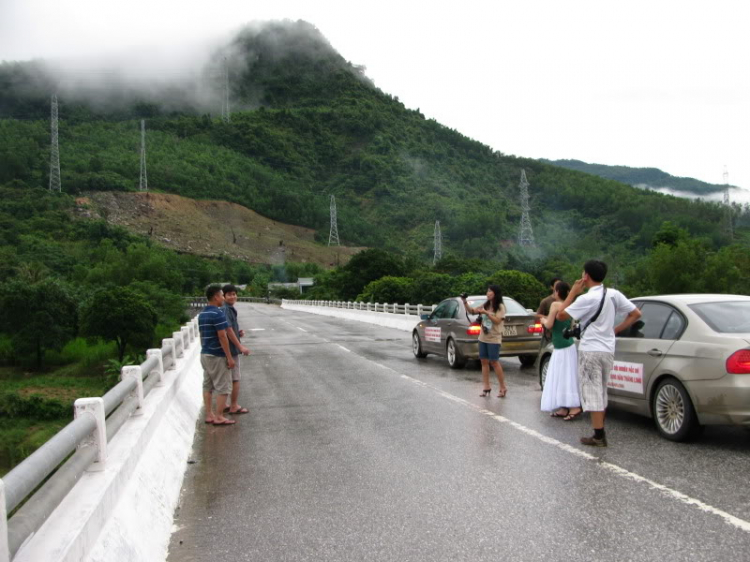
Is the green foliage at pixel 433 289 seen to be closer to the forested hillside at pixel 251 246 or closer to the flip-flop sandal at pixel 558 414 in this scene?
the forested hillside at pixel 251 246

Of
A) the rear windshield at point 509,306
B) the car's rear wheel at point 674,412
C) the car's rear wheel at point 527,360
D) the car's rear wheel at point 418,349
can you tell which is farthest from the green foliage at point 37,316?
the car's rear wheel at point 674,412

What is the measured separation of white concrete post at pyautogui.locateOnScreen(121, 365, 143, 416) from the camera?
19.9 ft

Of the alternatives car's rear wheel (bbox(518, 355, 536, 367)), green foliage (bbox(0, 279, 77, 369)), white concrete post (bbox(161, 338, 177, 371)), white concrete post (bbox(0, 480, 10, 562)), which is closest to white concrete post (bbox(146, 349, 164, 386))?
white concrete post (bbox(161, 338, 177, 371))

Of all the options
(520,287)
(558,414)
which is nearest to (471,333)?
(558,414)

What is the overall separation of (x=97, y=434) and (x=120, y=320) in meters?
60.9

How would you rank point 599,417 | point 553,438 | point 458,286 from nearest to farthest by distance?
point 599,417
point 553,438
point 458,286

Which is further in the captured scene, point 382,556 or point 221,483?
point 221,483

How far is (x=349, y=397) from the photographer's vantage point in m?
10.7

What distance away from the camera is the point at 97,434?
423 centimetres

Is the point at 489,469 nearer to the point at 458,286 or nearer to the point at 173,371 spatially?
the point at 173,371

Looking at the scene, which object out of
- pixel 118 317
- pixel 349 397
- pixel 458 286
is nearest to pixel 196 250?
pixel 118 317

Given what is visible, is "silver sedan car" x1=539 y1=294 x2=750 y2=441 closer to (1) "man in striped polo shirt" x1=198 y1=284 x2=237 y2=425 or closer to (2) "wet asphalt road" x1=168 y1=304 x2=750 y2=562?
(2) "wet asphalt road" x1=168 y1=304 x2=750 y2=562

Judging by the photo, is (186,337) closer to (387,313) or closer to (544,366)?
(544,366)

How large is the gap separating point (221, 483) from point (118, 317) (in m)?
59.2
